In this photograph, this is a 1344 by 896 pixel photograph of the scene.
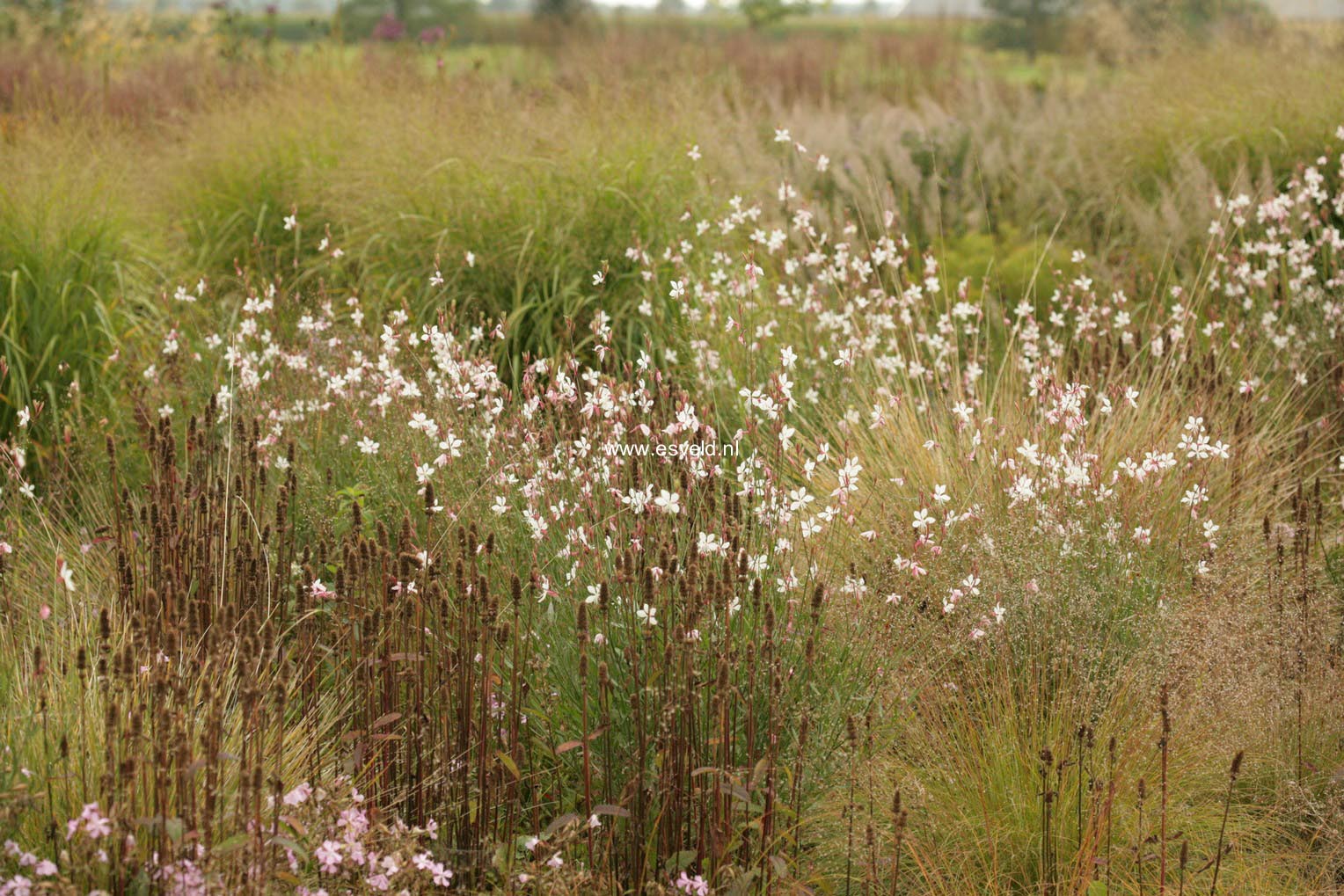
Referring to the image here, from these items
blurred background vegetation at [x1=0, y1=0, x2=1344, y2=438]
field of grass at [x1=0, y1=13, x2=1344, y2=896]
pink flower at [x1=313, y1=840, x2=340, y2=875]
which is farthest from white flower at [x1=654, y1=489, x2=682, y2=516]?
blurred background vegetation at [x1=0, y1=0, x2=1344, y2=438]

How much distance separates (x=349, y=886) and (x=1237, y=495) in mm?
3354

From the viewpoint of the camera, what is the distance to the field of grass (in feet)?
8.20

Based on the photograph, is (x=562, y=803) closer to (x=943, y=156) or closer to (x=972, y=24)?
(x=943, y=156)

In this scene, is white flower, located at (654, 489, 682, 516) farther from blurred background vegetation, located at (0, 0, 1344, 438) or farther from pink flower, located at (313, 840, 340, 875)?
blurred background vegetation, located at (0, 0, 1344, 438)

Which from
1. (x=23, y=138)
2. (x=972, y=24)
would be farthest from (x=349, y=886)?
(x=972, y=24)

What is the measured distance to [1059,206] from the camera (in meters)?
7.75

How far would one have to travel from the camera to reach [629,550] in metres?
2.57

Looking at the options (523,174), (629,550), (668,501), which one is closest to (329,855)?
(629,550)

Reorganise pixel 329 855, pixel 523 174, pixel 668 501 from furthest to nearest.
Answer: pixel 523 174, pixel 668 501, pixel 329 855

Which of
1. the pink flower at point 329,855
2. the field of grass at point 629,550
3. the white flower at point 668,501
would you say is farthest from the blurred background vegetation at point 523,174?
the pink flower at point 329,855

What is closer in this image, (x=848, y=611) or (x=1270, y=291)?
(x=848, y=611)

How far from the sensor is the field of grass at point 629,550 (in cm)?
250

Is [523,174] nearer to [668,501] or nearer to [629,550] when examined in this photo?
[668,501]

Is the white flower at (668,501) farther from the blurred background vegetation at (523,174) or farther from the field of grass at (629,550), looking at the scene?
the blurred background vegetation at (523,174)
